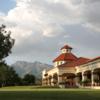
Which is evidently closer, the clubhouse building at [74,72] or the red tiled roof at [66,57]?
the clubhouse building at [74,72]

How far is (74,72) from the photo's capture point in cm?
9631

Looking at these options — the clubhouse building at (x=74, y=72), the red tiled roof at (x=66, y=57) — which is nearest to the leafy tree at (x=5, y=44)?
the clubhouse building at (x=74, y=72)

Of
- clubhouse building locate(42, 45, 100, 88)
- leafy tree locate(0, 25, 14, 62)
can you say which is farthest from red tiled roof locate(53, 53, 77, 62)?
leafy tree locate(0, 25, 14, 62)

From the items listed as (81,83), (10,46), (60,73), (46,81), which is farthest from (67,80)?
(10,46)

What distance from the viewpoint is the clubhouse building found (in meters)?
77.2

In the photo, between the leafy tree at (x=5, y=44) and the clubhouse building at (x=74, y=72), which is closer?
the leafy tree at (x=5, y=44)

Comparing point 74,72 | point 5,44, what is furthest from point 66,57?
point 5,44

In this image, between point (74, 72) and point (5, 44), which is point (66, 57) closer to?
point (74, 72)

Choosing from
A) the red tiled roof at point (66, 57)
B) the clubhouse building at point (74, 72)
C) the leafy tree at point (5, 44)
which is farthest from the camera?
the red tiled roof at point (66, 57)

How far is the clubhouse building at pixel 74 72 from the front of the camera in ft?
253

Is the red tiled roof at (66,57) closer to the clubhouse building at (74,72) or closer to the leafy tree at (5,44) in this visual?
the clubhouse building at (74,72)

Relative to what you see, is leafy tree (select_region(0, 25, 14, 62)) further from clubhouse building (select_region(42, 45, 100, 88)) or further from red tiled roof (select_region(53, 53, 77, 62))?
red tiled roof (select_region(53, 53, 77, 62))

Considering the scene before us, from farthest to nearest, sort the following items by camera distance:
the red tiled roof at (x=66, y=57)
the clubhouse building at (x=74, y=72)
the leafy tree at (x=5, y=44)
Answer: the red tiled roof at (x=66, y=57) < the clubhouse building at (x=74, y=72) < the leafy tree at (x=5, y=44)

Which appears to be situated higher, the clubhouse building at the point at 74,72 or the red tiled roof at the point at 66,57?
the red tiled roof at the point at 66,57
